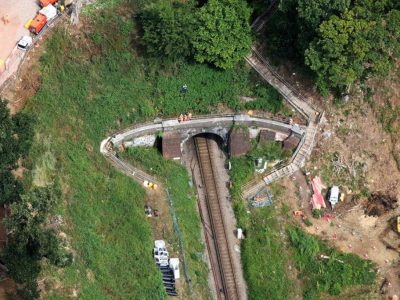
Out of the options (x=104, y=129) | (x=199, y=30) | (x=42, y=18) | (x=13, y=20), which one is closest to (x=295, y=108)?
(x=199, y=30)

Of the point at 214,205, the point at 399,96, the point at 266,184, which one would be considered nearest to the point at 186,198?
the point at 214,205

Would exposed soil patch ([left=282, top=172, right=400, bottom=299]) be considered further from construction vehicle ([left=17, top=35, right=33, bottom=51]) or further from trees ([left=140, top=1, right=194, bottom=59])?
construction vehicle ([left=17, top=35, right=33, bottom=51])

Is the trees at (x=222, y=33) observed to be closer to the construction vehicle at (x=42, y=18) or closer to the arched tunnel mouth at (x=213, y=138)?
the arched tunnel mouth at (x=213, y=138)

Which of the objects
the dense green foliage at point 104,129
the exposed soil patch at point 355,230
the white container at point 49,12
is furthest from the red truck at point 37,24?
the exposed soil patch at point 355,230

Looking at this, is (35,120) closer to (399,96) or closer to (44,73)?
(44,73)

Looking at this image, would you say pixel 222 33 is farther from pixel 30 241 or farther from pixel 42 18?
pixel 30 241
